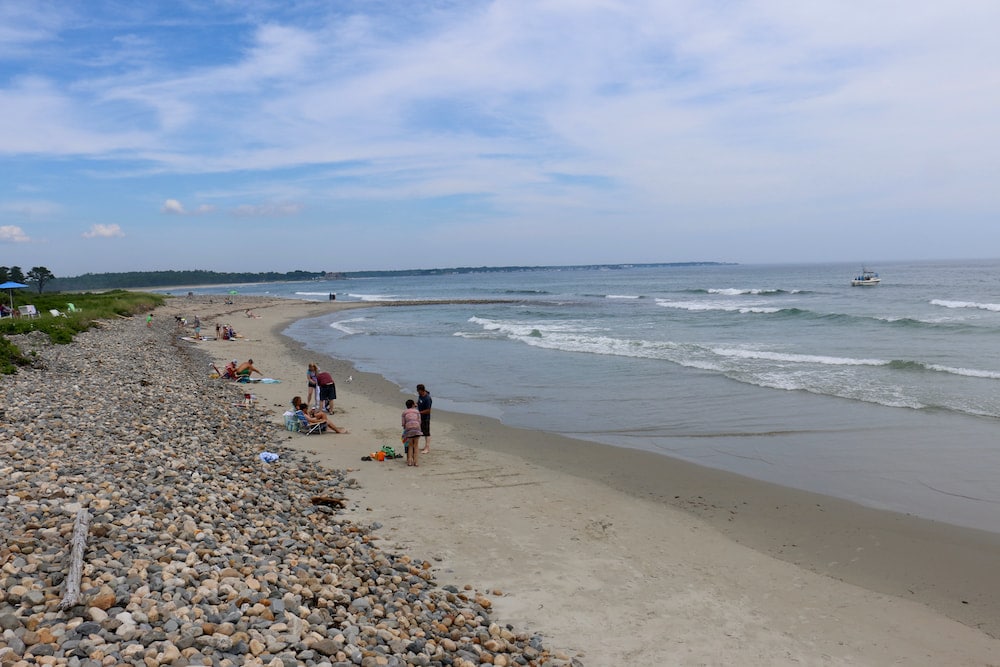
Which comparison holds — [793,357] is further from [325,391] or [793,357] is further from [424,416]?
[325,391]

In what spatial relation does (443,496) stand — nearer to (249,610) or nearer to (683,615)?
(683,615)

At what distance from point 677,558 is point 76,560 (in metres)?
6.18

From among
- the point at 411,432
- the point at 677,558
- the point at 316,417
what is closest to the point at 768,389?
the point at 411,432

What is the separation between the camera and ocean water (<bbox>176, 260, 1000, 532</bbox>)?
1121cm

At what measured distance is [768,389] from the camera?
59.1 feet

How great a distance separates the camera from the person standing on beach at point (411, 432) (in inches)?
441

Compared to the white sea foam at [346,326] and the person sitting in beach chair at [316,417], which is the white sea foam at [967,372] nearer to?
the person sitting in beach chair at [316,417]

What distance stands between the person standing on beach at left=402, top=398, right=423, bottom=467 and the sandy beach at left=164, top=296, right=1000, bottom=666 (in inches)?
9.9

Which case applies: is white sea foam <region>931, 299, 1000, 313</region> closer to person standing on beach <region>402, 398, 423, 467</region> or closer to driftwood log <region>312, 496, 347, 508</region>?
person standing on beach <region>402, 398, 423, 467</region>

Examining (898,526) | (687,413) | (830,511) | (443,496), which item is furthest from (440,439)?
(898,526)

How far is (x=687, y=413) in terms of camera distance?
1552 cm

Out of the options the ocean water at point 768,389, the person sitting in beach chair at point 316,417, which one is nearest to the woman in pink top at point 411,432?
the person sitting in beach chair at point 316,417

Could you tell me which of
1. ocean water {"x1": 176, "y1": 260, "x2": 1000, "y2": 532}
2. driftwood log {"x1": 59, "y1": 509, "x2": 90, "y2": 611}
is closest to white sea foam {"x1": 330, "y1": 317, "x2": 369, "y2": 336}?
ocean water {"x1": 176, "y1": 260, "x2": 1000, "y2": 532}

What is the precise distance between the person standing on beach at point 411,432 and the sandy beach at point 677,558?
0.25 m
